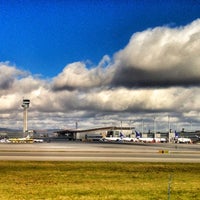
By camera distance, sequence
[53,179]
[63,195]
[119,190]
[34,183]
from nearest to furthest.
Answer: [63,195]
[119,190]
[34,183]
[53,179]

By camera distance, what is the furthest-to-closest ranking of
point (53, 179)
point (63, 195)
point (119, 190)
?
point (53, 179) → point (119, 190) → point (63, 195)

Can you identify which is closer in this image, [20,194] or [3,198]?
[3,198]

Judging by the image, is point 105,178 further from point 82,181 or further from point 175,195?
point 175,195

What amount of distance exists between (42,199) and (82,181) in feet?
35.2

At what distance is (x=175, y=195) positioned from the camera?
26.4 metres

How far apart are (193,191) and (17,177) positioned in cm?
1838

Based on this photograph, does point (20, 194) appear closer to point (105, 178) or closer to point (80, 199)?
point (80, 199)

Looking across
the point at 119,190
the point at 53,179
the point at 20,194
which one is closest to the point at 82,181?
the point at 53,179

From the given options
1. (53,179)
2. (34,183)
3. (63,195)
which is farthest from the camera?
(53,179)

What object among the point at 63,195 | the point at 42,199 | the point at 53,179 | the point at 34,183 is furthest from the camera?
the point at 53,179

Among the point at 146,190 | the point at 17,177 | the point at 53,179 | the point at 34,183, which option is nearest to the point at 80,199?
the point at 146,190

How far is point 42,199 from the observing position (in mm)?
23781

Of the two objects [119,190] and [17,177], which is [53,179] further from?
[119,190]

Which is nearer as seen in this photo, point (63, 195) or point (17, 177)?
point (63, 195)
